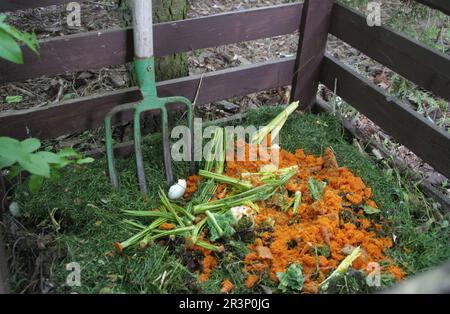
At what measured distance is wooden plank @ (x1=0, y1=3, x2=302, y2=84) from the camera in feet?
8.25

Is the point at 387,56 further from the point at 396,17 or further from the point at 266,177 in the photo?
the point at 396,17

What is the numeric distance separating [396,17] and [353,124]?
51.7 inches

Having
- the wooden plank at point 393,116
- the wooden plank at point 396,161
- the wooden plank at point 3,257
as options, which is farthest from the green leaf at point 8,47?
the wooden plank at point 396,161

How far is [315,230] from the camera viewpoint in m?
2.50

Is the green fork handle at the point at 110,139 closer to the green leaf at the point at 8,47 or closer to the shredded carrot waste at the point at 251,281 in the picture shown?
the shredded carrot waste at the point at 251,281

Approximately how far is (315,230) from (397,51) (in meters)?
1.23

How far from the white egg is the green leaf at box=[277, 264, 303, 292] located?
782mm

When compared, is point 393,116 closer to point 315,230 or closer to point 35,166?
point 315,230

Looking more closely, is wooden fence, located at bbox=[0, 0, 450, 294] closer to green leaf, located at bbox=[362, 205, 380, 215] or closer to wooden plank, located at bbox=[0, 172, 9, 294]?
wooden plank, located at bbox=[0, 172, 9, 294]

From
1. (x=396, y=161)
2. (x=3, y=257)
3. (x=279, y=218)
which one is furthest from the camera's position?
(x=396, y=161)

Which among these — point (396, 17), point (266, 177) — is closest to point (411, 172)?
point (266, 177)

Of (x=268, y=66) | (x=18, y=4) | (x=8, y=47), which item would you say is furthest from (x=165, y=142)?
(x=8, y=47)

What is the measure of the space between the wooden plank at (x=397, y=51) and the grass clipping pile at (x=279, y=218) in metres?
0.66

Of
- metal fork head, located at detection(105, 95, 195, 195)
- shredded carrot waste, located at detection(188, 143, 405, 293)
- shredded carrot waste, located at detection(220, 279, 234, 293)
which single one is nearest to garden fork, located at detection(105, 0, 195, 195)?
metal fork head, located at detection(105, 95, 195, 195)
